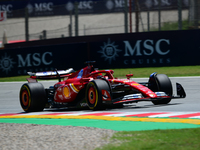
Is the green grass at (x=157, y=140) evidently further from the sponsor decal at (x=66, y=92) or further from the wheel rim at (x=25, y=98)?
the wheel rim at (x=25, y=98)

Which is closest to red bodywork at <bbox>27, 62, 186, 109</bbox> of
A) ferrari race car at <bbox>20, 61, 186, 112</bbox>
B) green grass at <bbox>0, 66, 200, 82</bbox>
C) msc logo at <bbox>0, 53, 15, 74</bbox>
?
ferrari race car at <bbox>20, 61, 186, 112</bbox>

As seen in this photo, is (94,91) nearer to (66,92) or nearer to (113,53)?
(66,92)

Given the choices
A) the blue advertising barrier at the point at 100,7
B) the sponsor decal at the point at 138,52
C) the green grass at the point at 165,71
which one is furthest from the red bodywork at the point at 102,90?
the blue advertising barrier at the point at 100,7

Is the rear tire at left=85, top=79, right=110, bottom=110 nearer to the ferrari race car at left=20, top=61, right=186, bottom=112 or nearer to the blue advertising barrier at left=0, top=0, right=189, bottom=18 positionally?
the ferrari race car at left=20, top=61, right=186, bottom=112

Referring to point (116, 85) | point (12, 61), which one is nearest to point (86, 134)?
point (116, 85)

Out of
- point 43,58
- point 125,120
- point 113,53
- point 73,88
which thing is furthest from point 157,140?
point 43,58

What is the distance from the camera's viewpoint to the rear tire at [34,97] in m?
9.72

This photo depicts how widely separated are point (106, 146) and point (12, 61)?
56.6 ft

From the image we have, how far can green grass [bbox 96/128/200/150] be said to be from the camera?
189 inches

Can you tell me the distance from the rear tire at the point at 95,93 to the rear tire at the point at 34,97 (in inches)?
51.0

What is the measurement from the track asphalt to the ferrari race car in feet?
1.87

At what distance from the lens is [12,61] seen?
2145cm

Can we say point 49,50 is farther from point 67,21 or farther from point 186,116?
point 186,116

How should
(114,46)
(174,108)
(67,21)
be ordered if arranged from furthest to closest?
(67,21), (114,46), (174,108)
